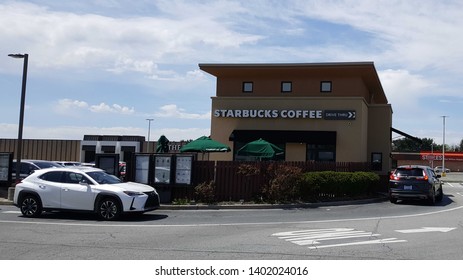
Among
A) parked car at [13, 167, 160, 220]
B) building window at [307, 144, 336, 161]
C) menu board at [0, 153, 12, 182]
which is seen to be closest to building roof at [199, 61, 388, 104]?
building window at [307, 144, 336, 161]

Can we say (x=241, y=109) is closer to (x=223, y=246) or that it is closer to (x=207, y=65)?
(x=207, y=65)

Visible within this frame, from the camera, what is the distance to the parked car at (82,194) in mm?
14680

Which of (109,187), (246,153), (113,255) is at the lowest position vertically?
(113,255)

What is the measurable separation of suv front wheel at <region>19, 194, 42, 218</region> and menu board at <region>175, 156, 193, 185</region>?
5671 mm

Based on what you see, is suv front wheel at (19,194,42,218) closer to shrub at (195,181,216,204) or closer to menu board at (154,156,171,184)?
menu board at (154,156,171,184)

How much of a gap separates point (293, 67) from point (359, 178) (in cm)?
944

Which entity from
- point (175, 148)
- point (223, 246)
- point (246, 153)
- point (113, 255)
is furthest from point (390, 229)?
point (175, 148)

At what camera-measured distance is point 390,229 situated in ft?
42.5

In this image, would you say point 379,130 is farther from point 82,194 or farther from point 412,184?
point 82,194

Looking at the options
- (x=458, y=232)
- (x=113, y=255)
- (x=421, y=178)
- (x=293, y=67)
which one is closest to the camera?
(x=113, y=255)

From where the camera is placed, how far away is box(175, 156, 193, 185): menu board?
64.8ft

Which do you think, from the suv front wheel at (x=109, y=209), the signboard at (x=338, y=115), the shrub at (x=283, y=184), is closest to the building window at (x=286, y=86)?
the signboard at (x=338, y=115)

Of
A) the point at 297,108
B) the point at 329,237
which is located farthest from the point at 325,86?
the point at 329,237

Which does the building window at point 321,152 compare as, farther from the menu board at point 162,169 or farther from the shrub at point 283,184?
the menu board at point 162,169
